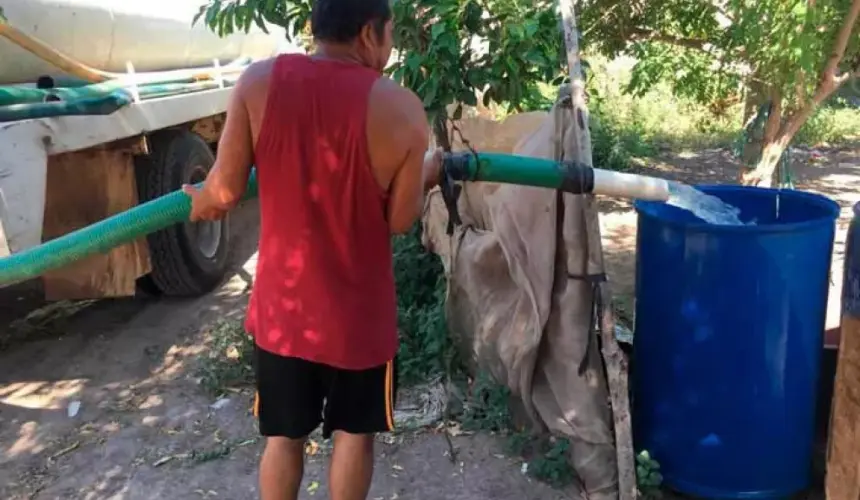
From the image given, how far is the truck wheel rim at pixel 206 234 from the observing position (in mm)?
5634

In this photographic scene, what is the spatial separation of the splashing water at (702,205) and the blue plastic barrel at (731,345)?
0.17ft

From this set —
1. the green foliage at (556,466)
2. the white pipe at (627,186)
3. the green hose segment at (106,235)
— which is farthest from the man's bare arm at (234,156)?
the green foliage at (556,466)

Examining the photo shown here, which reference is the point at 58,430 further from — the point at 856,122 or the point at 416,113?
the point at 856,122

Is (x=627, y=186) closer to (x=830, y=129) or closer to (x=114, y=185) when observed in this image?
(x=114, y=185)

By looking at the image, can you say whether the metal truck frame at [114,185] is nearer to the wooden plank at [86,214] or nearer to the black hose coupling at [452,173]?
the wooden plank at [86,214]

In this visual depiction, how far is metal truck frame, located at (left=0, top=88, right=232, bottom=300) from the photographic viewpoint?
3.62 meters

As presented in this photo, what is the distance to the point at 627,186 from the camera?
2840mm

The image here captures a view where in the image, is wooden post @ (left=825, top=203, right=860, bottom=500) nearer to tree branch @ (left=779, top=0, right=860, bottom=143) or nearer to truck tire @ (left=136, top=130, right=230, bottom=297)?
tree branch @ (left=779, top=0, right=860, bottom=143)

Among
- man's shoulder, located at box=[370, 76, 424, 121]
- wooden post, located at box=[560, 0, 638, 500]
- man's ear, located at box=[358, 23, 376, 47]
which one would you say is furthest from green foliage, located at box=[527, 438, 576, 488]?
man's ear, located at box=[358, 23, 376, 47]

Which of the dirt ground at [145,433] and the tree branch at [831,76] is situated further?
the tree branch at [831,76]

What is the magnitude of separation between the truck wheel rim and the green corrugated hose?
2705mm

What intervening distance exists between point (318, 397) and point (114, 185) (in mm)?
2863

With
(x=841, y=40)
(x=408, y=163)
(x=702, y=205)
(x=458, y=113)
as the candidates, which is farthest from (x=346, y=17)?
(x=841, y=40)

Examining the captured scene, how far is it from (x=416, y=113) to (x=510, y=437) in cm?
163
